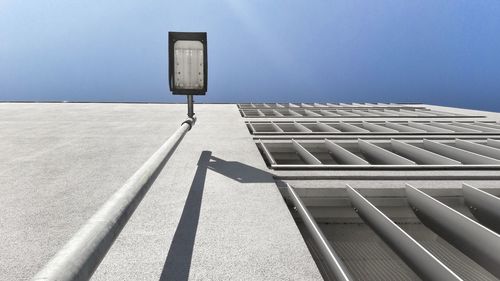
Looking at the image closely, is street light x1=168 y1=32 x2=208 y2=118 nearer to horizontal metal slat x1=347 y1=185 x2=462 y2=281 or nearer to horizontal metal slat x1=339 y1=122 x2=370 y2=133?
horizontal metal slat x1=347 y1=185 x2=462 y2=281

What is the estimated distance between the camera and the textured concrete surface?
3547 millimetres

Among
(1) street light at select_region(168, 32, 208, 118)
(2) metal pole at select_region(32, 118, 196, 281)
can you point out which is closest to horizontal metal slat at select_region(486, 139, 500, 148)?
(1) street light at select_region(168, 32, 208, 118)

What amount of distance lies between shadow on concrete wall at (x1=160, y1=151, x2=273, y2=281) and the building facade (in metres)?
0.02

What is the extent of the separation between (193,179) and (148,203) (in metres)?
1.42

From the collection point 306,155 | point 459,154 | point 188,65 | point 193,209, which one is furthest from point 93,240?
point 459,154

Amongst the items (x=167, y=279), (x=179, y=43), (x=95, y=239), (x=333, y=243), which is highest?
(x=179, y=43)

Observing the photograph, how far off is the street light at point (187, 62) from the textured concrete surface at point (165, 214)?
1.95 metres

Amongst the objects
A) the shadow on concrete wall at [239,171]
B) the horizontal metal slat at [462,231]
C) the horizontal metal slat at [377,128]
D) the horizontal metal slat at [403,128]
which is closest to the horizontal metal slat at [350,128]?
the horizontal metal slat at [377,128]

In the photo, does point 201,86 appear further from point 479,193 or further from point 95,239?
point 479,193

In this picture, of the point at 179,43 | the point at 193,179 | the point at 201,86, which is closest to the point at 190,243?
the point at 193,179

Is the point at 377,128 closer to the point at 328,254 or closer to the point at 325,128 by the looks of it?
the point at 325,128

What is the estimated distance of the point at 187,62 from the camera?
6652mm

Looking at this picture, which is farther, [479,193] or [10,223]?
[479,193]

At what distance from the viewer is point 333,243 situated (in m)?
5.99
